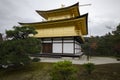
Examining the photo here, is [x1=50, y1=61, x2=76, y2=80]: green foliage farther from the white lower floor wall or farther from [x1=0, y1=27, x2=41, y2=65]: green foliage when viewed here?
the white lower floor wall

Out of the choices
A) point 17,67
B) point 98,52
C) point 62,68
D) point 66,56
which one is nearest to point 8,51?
point 17,67

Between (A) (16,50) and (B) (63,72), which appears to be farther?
(A) (16,50)

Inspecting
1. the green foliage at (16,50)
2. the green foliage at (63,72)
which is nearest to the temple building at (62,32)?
the green foliage at (16,50)

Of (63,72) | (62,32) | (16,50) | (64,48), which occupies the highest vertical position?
(62,32)

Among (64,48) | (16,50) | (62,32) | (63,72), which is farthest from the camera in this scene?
(62,32)

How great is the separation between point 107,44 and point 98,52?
3376mm

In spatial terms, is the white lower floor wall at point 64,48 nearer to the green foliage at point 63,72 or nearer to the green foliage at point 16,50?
the green foliage at point 16,50

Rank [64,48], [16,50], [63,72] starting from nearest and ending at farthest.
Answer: [63,72] → [16,50] → [64,48]

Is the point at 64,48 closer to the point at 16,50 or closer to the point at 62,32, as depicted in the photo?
the point at 62,32

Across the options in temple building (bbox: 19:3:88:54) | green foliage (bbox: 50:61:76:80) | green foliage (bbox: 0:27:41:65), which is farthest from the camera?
temple building (bbox: 19:3:88:54)

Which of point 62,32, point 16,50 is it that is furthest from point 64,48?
point 16,50

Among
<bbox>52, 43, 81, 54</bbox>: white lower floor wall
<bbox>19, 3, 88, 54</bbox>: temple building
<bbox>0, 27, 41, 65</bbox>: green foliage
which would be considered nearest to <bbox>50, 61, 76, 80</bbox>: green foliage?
<bbox>0, 27, 41, 65</bbox>: green foliage

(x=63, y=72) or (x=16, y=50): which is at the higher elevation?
(x=16, y=50)

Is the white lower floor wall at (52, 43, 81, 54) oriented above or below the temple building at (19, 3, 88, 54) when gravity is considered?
below
